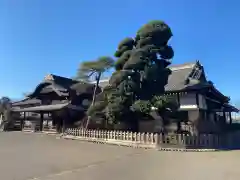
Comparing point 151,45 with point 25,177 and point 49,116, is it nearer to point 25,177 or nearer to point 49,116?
point 25,177

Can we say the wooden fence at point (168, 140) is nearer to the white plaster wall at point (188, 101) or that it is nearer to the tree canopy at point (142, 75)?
the tree canopy at point (142, 75)

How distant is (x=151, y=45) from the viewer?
61.8ft

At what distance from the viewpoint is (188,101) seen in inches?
848

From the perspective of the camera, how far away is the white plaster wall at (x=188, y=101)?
21.2 m

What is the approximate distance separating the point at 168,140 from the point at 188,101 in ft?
22.9

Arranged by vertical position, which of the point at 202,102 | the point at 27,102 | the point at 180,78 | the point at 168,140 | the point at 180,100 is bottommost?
the point at 168,140

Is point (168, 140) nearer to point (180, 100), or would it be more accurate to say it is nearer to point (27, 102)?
point (180, 100)

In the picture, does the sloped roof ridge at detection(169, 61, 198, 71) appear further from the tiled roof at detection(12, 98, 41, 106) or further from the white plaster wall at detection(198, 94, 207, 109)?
the tiled roof at detection(12, 98, 41, 106)

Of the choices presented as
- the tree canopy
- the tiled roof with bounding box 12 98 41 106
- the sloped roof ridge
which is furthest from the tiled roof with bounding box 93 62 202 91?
the tiled roof with bounding box 12 98 41 106

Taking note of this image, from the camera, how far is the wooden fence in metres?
15.3

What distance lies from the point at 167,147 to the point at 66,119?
13.7 meters

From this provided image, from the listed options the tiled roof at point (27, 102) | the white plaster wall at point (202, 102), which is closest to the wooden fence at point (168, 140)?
the white plaster wall at point (202, 102)

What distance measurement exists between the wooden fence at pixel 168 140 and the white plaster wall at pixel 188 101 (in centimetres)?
402

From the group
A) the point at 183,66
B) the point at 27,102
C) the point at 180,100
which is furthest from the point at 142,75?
the point at 27,102
